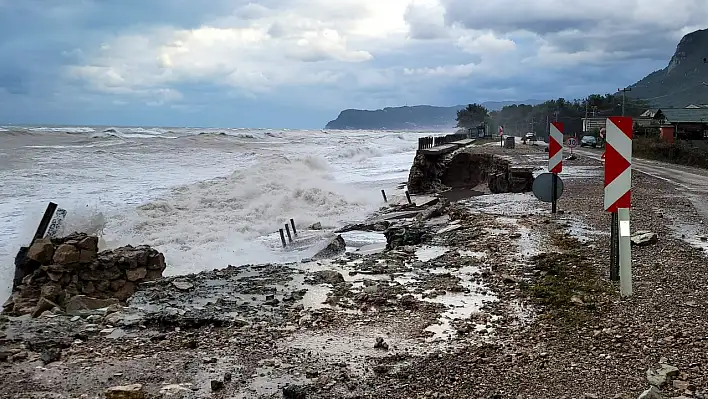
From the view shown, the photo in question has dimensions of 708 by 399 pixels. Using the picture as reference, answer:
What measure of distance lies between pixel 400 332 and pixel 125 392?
101 inches

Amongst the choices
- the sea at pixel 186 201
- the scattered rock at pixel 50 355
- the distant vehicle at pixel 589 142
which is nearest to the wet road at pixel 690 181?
the sea at pixel 186 201

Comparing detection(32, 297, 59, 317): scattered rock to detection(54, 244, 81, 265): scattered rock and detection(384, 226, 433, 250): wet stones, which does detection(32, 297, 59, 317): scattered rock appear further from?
detection(384, 226, 433, 250): wet stones

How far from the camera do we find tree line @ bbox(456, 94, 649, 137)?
291 ft

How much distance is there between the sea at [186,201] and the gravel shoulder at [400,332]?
5634 millimetres

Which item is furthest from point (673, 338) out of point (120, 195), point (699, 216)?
point (120, 195)

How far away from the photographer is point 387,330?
596 cm

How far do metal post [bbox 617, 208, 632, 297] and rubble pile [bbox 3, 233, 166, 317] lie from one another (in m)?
7.40

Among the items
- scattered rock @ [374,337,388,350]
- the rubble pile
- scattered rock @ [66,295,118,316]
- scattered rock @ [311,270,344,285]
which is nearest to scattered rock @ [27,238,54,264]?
the rubble pile

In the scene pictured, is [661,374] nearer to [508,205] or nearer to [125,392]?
[125,392]

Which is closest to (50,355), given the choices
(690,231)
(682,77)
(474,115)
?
(690,231)

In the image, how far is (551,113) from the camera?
318 feet

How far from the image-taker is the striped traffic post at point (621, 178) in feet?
20.1

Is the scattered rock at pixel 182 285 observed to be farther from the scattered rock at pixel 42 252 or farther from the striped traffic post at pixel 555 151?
the striped traffic post at pixel 555 151

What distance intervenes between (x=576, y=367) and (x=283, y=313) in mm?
3237
